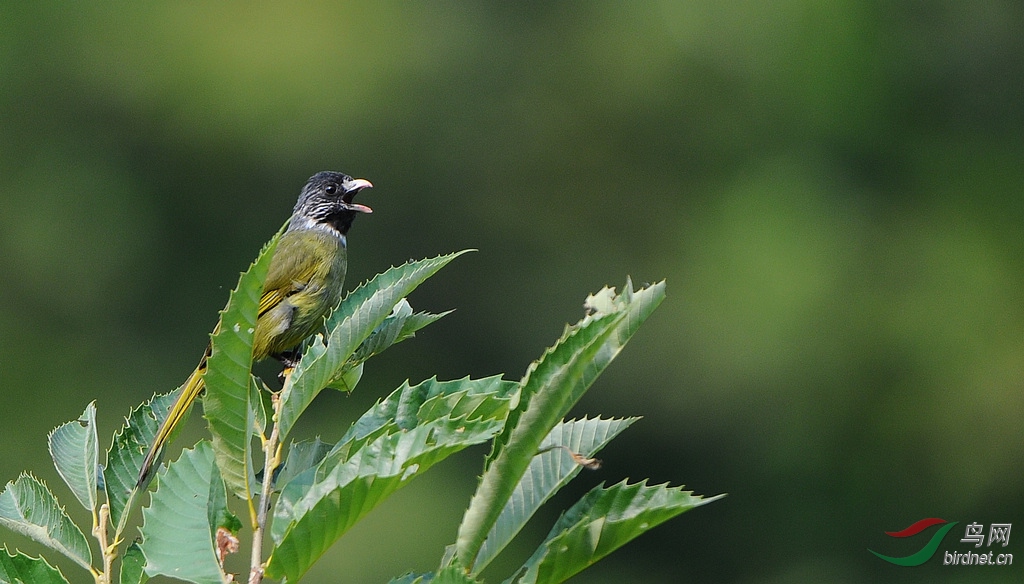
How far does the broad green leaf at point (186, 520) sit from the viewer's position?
1697mm

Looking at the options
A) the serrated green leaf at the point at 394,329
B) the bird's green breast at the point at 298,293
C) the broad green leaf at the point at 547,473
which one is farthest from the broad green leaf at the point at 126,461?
the bird's green breast at the point at 298,293

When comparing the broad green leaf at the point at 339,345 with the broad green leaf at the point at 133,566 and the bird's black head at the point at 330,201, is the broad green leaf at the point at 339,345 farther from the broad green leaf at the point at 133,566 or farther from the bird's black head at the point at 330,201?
the bird's black head at the point at 330,201

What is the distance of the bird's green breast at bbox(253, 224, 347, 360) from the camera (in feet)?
14.7

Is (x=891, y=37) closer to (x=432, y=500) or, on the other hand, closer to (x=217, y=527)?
(x=432, y=500)

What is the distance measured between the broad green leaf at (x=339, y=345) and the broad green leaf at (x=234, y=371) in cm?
12

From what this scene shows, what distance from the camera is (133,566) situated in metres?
1.93

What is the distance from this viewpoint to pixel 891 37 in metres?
20.7

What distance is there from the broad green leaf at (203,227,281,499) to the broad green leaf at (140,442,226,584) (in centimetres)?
5

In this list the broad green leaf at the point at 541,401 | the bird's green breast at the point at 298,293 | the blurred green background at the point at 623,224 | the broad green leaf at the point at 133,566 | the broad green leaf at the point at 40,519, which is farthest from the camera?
the blurred green background at the point at 623,224

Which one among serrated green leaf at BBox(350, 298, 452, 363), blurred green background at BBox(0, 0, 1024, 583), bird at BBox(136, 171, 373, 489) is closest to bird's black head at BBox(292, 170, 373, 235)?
bird at BBox(136, 171, 373, 489)

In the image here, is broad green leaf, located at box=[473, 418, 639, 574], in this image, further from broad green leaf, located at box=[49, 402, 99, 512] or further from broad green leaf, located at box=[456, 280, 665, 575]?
broad green leaf, located at box=[49, 402, 99, 512]

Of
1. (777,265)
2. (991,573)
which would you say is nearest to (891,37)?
(777,265)

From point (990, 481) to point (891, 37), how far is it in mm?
7713

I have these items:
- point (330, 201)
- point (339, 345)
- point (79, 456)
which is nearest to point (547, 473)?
point (339, 345)
